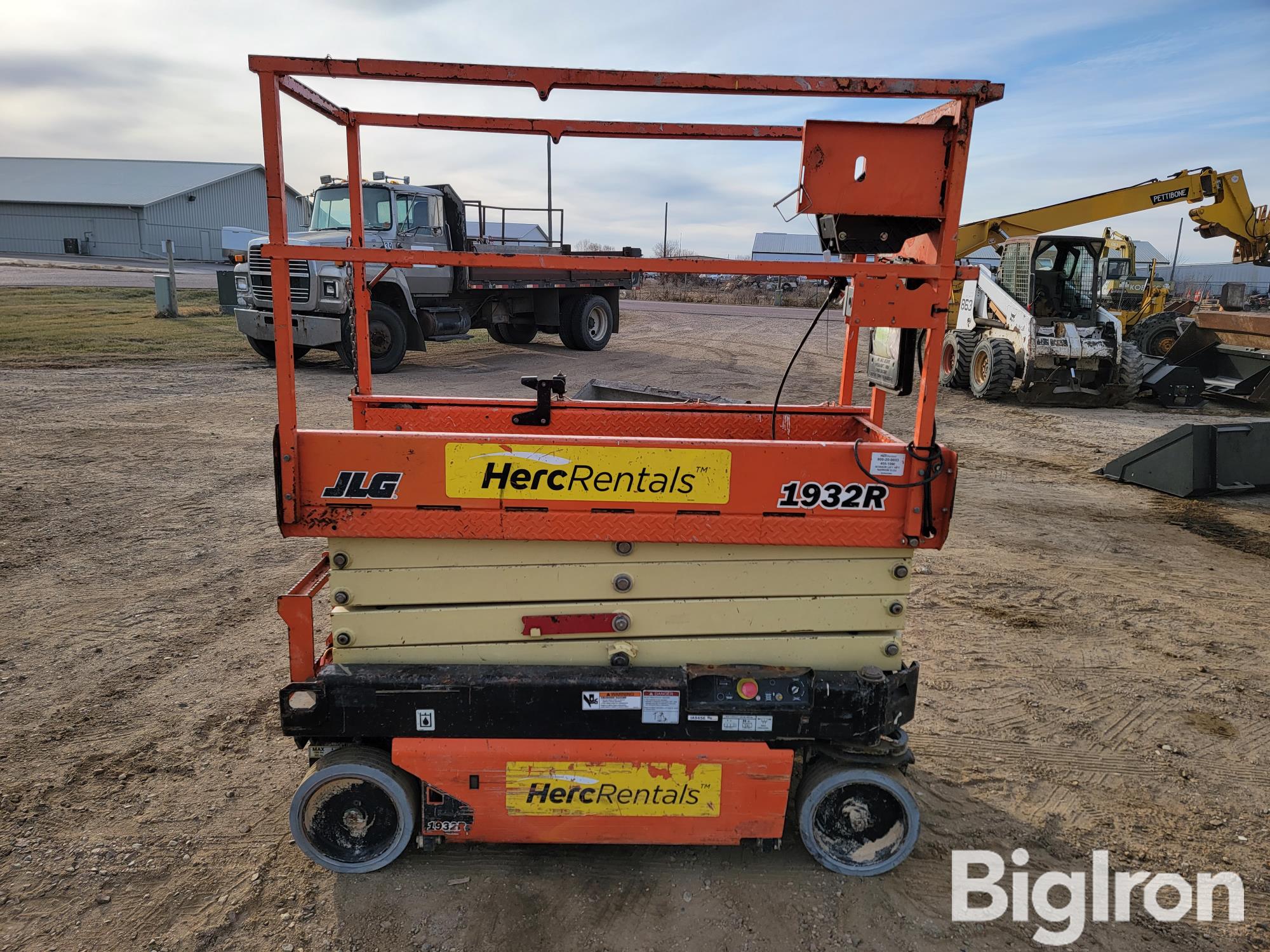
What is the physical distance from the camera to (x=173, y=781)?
10.6ft

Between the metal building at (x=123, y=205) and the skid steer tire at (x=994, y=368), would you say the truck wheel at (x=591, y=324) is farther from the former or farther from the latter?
the metal building at (x=123, y=205)

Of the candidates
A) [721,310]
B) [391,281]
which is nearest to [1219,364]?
[391,281]

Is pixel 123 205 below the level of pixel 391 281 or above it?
above

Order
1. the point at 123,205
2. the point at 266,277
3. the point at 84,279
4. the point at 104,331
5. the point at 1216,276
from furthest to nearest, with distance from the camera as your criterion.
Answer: the point at 1216,276, the point at 123,205, the point at 84,279, the point at 104,331, the point at 266,277

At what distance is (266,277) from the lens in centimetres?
1195

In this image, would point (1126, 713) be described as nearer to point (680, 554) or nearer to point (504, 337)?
point (680, 554)

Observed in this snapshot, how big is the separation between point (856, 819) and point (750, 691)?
664 millimetres

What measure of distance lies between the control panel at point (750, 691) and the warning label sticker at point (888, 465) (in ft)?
2.38

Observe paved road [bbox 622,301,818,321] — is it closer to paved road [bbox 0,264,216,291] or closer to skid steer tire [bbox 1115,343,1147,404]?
skid steer tire [bbox 1115,343,1147,404]

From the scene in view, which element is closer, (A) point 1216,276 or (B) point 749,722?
(B) point 749,722

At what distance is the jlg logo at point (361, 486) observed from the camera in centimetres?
253

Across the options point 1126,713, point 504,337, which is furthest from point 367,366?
point 504,337

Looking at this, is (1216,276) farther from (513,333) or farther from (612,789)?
(612,789)

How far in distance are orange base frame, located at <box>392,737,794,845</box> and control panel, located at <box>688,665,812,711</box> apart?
5.8 inches
